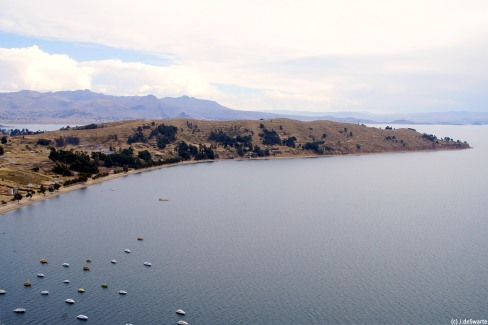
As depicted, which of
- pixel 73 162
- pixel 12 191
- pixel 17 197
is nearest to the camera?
pixel 17 197

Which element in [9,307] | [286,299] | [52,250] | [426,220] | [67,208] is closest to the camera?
[9,307]

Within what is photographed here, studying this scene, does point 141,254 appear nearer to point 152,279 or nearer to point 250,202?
point 152,279

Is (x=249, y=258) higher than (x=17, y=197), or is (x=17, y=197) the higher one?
(x=17, y=197)

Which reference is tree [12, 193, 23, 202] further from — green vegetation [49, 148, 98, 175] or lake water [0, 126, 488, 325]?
green vegetation [49, 148, 98, 175]

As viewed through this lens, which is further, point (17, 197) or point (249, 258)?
point (17, 197)

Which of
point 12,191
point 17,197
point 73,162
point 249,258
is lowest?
point 249,258

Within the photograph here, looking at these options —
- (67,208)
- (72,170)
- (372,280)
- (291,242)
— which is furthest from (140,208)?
(372,280)

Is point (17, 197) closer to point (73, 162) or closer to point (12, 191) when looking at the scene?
point (12, 191)

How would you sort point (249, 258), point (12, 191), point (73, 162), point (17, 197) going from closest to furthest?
point (249, 258)
point (17, 197)
point (12, 191)
point (73, 162)

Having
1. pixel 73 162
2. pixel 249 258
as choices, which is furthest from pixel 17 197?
pixel 249 258
